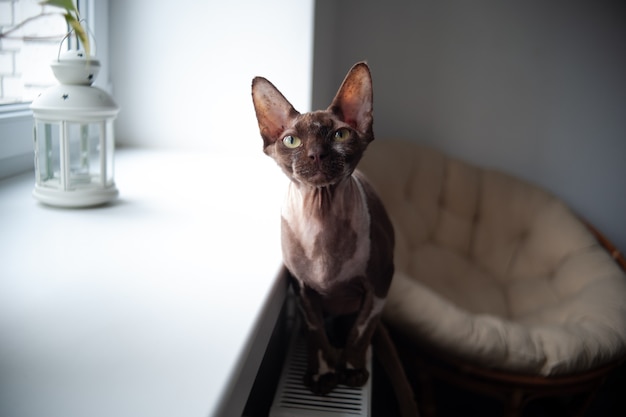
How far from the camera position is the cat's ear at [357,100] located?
1.78ft

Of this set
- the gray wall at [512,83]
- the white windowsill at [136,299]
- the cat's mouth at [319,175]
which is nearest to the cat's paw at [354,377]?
the white windowsill at [136,299]

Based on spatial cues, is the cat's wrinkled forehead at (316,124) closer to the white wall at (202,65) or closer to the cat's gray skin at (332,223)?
the cat's gray skin at (332,223)

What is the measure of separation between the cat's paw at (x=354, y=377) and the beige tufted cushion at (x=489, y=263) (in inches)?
17.7

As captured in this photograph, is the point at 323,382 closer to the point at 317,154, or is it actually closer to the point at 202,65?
the point at 317,154

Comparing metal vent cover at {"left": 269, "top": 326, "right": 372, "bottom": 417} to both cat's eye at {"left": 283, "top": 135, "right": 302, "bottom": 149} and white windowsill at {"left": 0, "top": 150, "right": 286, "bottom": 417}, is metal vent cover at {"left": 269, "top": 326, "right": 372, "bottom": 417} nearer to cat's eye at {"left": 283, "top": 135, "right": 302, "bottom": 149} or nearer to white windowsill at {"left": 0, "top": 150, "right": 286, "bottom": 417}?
white windowsill at {"left": 0, "top": 150, "right": 286, "bottom": 417}

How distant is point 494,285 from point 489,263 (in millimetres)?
81

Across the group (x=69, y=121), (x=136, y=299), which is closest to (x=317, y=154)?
(x=136, y=299)

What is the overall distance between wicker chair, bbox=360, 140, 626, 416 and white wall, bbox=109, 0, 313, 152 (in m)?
0.48

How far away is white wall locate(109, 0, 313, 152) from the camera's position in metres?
1.12

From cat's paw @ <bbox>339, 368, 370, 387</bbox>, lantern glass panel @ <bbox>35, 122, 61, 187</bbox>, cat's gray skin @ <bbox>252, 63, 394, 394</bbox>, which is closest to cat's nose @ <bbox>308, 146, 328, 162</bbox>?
cat's gray skin @ <bbox>252, 63, 394, 394</bbox>

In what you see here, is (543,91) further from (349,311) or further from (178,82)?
(349,311)

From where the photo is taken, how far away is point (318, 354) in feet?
2.36

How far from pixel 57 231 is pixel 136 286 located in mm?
214

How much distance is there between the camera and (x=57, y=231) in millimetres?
708
